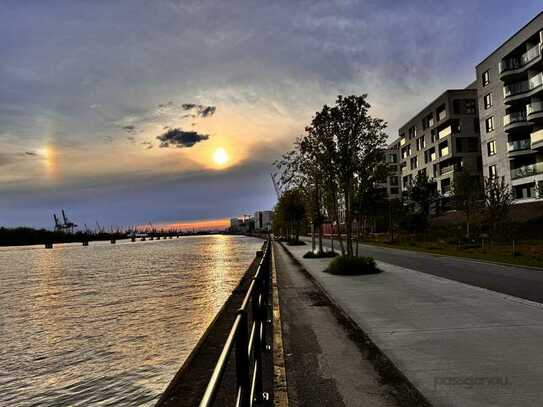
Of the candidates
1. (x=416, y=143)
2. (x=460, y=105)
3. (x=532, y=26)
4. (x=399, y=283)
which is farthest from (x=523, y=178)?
(x=399, y=283)

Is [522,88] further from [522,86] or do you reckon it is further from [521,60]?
[521,60]

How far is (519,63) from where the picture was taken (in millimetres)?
47375

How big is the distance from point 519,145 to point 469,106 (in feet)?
56.5

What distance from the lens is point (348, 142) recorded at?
19859mm

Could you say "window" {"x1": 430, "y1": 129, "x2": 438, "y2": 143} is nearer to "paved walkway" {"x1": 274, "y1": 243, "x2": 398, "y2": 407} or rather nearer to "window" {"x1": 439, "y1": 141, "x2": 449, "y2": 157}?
"window" {"x1": 439, "y1": 141, "x2": 449, "y2": 157}

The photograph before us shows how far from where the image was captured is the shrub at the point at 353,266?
1803 cm

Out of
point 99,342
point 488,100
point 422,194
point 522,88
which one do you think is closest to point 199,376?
point 99,342

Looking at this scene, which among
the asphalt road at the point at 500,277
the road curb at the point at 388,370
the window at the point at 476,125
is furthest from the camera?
the window at the point at 476,125

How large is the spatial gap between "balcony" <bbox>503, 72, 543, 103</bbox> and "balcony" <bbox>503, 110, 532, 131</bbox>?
1.58 metres

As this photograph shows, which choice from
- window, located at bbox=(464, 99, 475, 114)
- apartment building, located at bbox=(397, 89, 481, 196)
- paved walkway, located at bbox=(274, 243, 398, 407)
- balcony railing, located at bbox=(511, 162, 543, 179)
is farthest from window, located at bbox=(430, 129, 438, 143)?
paved walkway, located at bbox=(274, 243, 398, 407)

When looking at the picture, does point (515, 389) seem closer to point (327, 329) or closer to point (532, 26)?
point (327, 329)

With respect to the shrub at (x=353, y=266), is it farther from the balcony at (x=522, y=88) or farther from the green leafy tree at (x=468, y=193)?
the balcony at (x=522, y=88)

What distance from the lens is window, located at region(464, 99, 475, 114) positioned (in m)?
61.9

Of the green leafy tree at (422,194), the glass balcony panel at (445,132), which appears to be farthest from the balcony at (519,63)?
the green leafy tree at (422,194)
